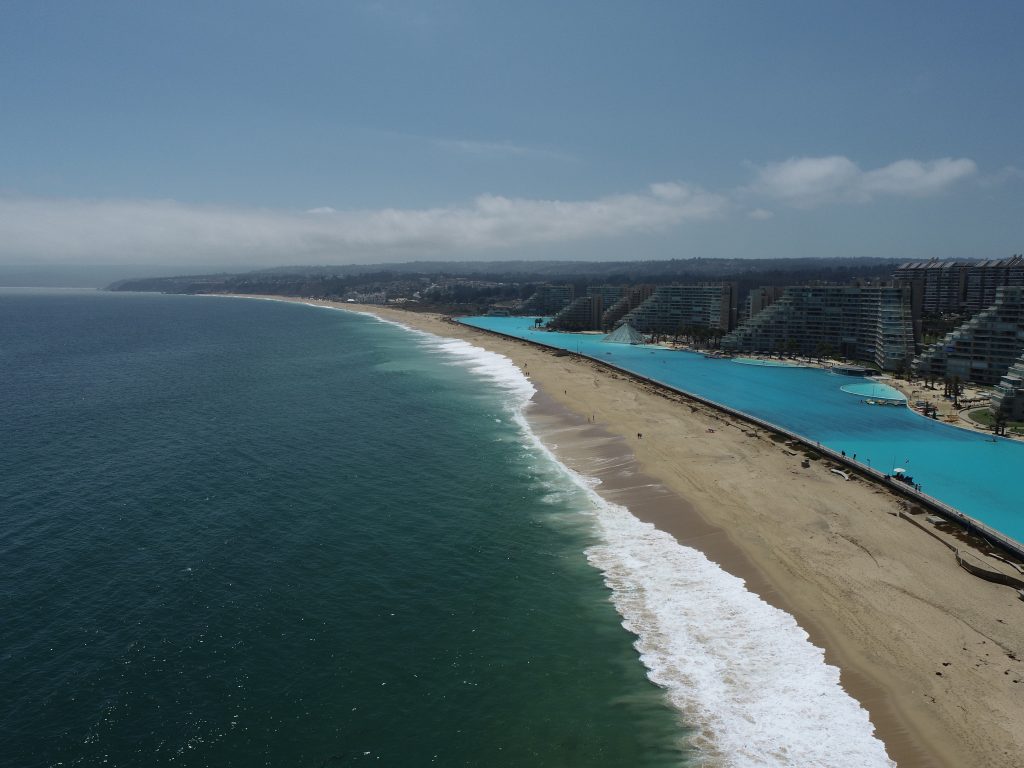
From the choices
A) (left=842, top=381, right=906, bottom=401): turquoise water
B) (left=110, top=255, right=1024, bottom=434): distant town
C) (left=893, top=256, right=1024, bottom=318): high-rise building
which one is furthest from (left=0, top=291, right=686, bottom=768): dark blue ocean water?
(left=893, top=256, right=1024, bottom=318): high-rise building

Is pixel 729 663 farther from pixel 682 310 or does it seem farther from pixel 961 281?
pixel 961 281

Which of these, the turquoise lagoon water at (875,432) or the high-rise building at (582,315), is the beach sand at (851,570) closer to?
the turquoise lagoon water at (875,432)

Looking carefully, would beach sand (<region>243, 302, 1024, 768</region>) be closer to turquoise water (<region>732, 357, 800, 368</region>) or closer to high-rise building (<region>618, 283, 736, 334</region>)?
turquoise water (<region>732, 357, 800, 368</region>)

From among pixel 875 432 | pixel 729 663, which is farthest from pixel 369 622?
pixel 875 432

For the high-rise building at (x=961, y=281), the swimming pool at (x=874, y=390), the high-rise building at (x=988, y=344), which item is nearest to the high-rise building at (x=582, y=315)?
the high-rise building at (x=961, y=281)

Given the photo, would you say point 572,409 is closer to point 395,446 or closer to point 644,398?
point 644,398
